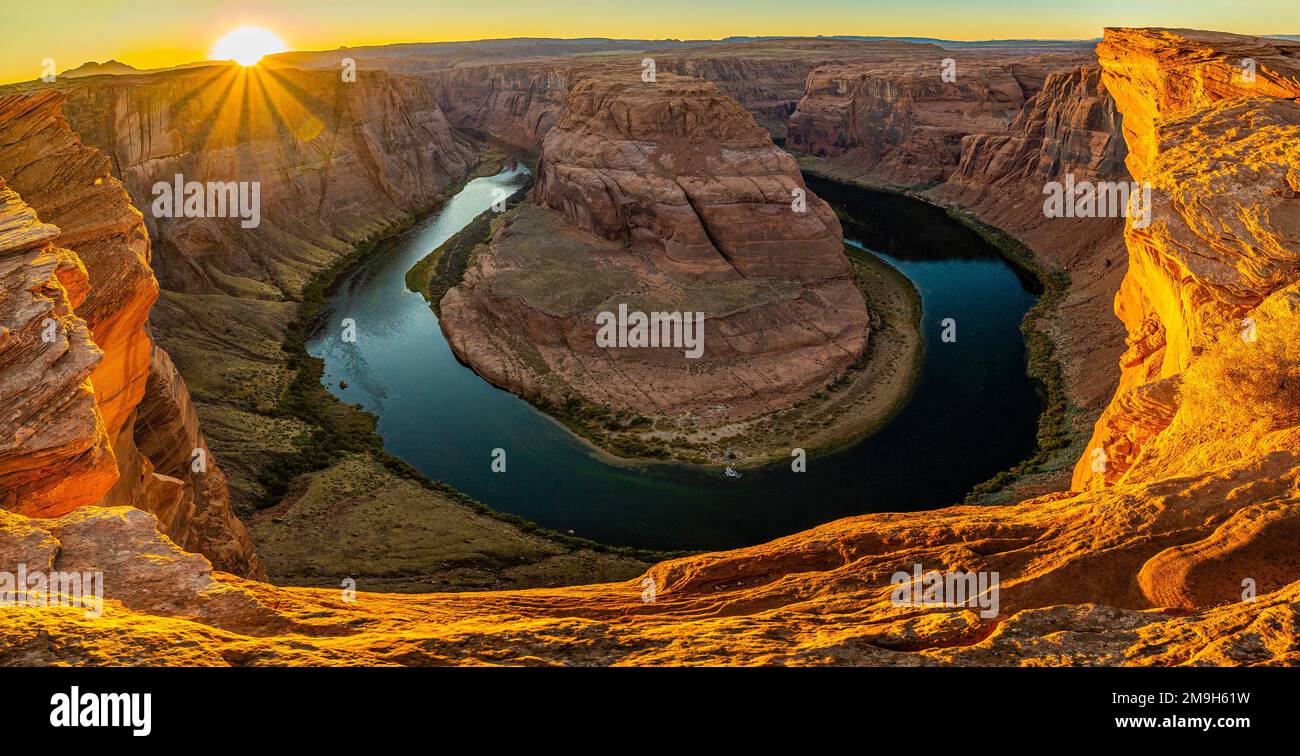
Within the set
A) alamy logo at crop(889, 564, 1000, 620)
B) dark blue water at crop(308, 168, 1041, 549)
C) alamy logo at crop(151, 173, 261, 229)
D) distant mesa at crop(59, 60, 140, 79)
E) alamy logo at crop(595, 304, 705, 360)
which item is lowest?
alamy logo at crop(889, 564, 1000, 620)

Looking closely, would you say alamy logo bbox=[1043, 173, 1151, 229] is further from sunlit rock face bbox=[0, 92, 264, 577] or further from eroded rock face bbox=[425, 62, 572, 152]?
eroded rock face bbox=[425, 62, 572, 152]

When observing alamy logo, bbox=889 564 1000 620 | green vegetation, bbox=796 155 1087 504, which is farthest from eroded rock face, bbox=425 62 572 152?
alamy logo, bbox=889 564 1000 620

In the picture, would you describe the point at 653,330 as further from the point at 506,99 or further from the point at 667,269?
the point at 506,99

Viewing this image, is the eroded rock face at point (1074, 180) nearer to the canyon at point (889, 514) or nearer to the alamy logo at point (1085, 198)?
the alamy logo at point (1085, 198)

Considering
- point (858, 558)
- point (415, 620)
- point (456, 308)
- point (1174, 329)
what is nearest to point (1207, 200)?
point (1174, 329)

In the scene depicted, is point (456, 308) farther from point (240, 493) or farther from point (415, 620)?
point (415, 620)
